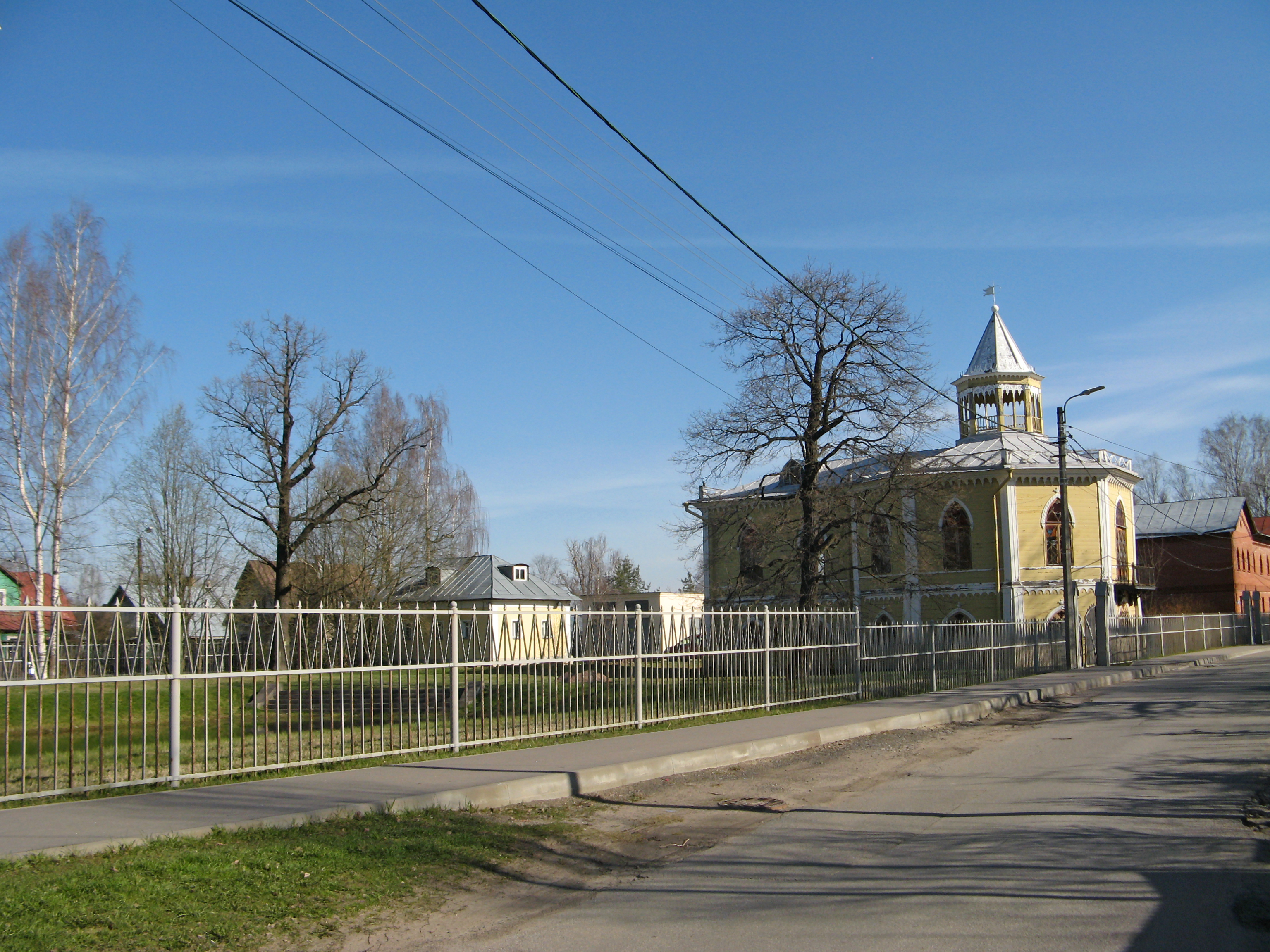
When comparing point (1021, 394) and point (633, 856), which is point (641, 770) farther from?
point (1021, 394)

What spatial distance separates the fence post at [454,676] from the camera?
11.5 metres

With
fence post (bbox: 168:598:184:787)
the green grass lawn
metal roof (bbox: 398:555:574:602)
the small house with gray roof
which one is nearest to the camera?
the green grass lawn

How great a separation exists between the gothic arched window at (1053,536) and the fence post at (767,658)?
1102 inches

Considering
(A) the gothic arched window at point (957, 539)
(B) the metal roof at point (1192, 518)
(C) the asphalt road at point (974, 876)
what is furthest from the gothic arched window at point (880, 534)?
(B) the metal roof at point (1192, 518)

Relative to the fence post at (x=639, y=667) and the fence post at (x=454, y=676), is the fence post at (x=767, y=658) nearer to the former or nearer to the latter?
the fence post at (x=639, y=667)

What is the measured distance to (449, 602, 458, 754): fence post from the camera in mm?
11469

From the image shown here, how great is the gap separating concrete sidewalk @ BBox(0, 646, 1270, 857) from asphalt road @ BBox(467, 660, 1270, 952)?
240 centimetres

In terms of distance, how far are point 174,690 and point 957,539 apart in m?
37.8

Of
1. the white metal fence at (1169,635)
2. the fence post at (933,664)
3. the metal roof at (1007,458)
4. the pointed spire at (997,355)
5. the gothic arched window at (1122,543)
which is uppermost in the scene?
the pointed spire at (997,355)

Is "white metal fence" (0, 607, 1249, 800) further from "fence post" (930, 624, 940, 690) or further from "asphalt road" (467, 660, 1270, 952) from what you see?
"asphalt road" (467, 660, 1270, 952)

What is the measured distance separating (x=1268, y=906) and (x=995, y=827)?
240 cm

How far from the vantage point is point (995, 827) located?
311 inches

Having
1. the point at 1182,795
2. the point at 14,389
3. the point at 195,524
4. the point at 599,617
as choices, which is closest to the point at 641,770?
the point at 599,617

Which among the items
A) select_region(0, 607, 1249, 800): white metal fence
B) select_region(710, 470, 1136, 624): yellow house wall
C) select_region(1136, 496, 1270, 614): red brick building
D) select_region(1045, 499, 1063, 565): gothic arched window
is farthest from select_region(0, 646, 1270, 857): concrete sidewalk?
select_region(1136, 496, 1270, 614): red brick building
